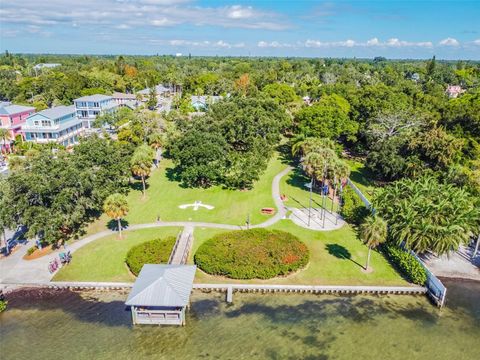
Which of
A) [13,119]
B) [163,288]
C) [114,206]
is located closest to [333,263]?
[163,288]

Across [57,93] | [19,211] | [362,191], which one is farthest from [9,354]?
[57,93]

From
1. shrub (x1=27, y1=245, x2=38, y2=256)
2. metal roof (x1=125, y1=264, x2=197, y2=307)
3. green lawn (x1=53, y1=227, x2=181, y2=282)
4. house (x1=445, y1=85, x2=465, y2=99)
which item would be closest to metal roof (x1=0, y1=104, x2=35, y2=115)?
shrub (x1=27, y1=245, x2=38, y2=256)

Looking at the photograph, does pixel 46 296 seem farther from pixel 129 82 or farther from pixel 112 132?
pixel 129 82

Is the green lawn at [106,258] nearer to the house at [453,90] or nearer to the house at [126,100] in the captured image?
the house at [126,100]

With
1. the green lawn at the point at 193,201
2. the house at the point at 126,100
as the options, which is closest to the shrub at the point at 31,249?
the green lawn at the point at 193,201

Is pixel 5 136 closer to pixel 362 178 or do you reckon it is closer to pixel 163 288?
pixel 163 288

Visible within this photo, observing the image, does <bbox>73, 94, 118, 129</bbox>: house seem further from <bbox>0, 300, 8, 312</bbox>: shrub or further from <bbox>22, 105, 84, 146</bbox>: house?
<bbox>0, 300, 8, 312</bbox>: shrub

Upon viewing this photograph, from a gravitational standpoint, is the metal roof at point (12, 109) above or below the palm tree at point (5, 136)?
above
